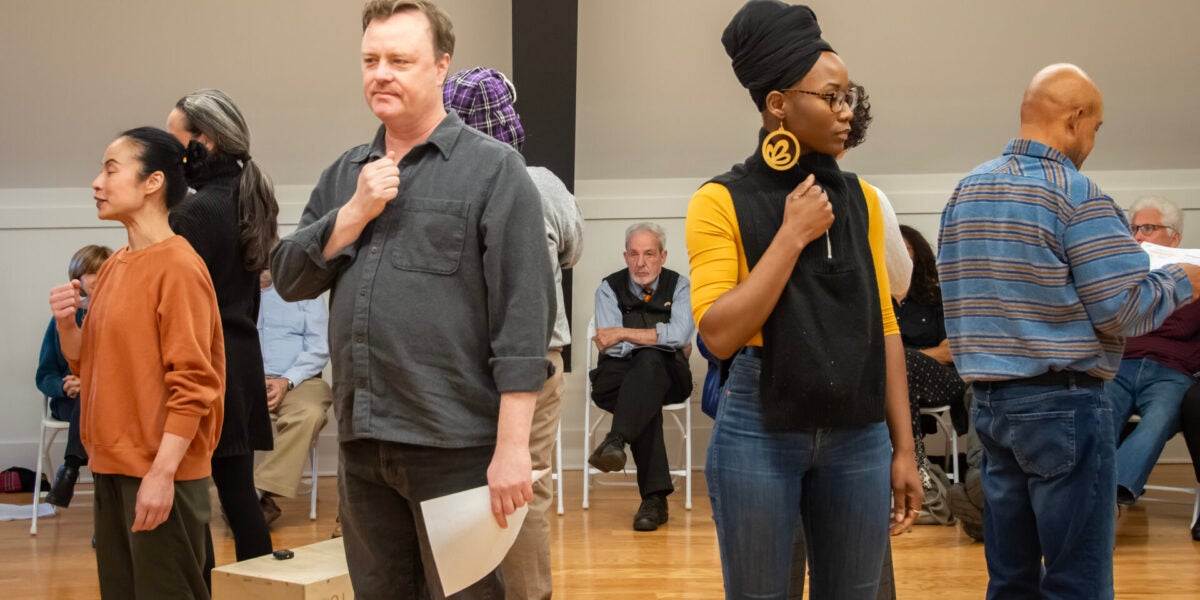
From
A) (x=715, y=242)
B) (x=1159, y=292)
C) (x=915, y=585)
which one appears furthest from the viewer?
(x=915, y=585)

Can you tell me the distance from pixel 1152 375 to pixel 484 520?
3645mm

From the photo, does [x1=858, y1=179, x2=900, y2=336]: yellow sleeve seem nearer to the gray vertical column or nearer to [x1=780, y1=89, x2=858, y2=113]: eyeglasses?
[x1=780, y1=89, x2=858, y2=113]: eyeglasses

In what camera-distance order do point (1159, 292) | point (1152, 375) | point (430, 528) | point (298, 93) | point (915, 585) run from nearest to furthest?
point (430, 528), point (1159, 292), point (915, 585), point (1152, 375), point (298, 93)

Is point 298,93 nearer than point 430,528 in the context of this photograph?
No

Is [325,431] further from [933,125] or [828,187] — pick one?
[828,187]

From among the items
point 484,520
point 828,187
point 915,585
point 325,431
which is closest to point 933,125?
point 915,585

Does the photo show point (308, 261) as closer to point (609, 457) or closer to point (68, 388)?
point (609, 457)

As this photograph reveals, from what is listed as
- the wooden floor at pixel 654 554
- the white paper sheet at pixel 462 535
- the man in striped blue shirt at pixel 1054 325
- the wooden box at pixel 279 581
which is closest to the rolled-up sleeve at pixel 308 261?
the white paper sheet at pixel 462 535

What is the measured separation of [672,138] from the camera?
5422 millimetres

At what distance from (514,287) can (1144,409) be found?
358 centimetres

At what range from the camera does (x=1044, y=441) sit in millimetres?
1985

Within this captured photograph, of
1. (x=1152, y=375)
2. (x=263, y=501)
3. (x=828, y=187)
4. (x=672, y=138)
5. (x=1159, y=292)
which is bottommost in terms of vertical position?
(x=263, y=501)

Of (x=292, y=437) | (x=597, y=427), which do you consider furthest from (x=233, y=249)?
(x=597, y=427)

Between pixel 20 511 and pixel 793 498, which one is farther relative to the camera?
pixel 20 511
